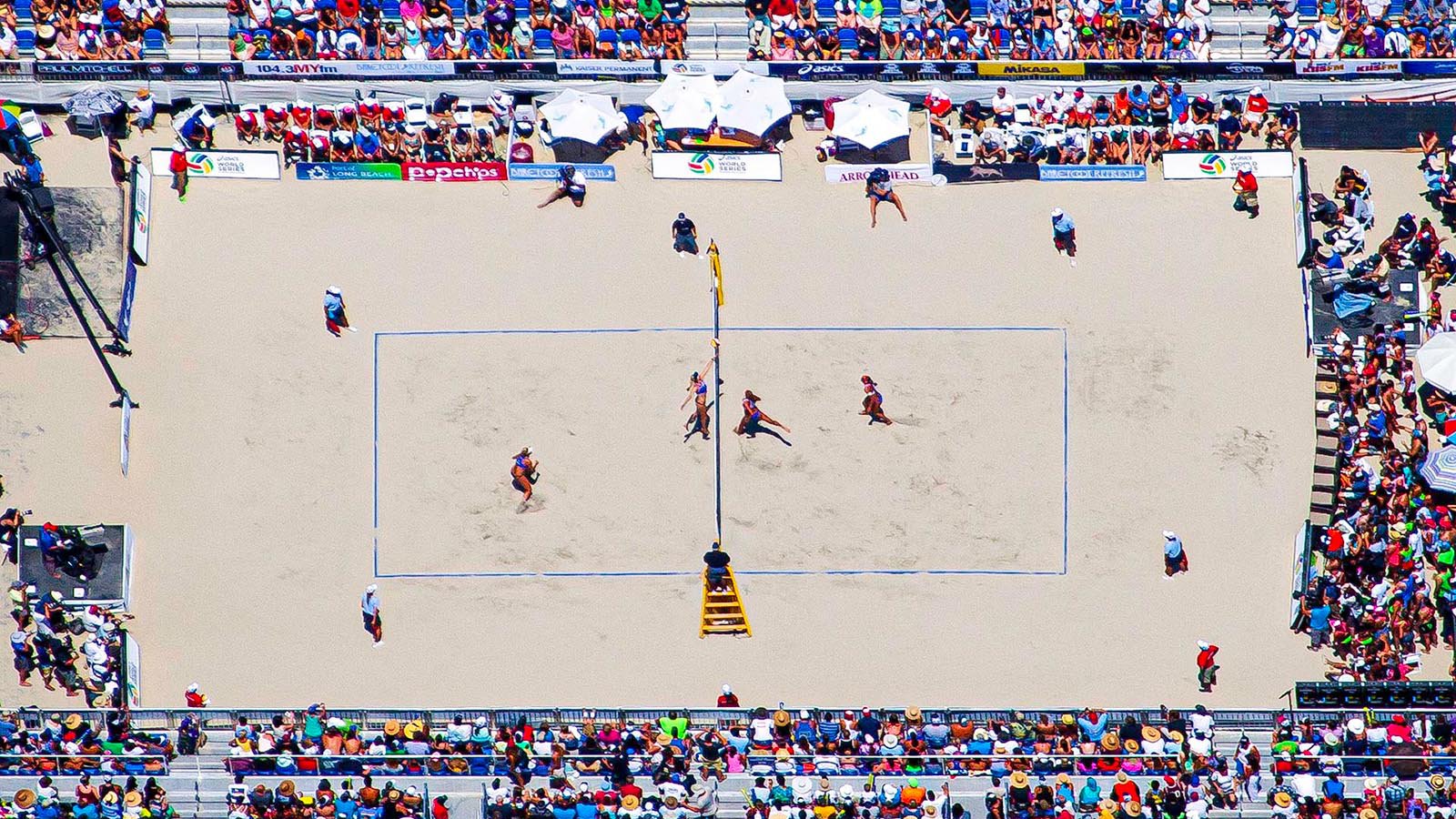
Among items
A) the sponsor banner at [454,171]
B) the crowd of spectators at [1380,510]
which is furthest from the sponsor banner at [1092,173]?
the sponsor banner at [454,171]

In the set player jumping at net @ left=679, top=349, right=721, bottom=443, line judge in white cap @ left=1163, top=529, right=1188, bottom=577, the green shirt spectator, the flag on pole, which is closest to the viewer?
the green shirt spectator

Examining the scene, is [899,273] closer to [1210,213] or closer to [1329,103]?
[1210,213]

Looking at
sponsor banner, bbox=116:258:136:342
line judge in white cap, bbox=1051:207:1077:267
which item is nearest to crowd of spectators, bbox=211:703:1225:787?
sponsor banner, bbox=116:258:136:342

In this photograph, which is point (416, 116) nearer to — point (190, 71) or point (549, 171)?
point (549, 171)

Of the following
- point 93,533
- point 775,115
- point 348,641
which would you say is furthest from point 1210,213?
point 93,533

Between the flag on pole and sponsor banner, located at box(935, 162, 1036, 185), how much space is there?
15.2 ft

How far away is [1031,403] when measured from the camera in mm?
36781

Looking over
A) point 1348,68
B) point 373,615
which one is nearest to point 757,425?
point 373,615

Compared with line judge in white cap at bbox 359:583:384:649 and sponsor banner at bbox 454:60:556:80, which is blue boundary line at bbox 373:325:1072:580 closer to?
line judge in white cap at bbox 359:583:384:649

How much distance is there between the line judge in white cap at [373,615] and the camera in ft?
118

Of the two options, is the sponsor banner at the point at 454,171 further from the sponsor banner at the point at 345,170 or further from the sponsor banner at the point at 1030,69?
the sponsor banner at the point at 1030,69

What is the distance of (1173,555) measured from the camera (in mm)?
36062

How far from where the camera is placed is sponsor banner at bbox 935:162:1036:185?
3762 cm

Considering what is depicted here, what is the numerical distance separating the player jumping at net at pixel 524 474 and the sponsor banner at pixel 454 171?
5.46 meters
